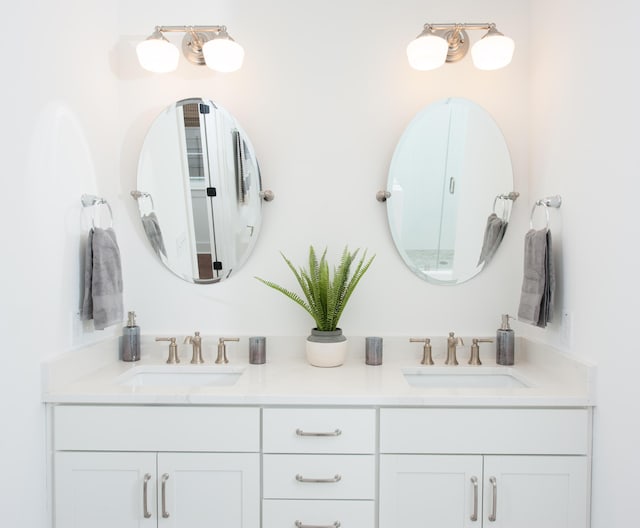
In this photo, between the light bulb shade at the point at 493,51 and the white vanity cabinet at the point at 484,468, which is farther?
the light bulb shade at the point at 493,51

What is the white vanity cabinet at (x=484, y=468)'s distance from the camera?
1.50 m

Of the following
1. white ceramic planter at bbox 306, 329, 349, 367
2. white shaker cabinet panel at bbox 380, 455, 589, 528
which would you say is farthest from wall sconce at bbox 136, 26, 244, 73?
white shaker cabinet panel at bbox 380, 455, 589, 528

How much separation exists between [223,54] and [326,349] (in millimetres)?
1215

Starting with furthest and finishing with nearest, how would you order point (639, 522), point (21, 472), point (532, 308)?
point (532, 308)
point (21, 472)
point (639, 522)

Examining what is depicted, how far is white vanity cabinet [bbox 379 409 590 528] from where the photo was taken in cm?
150

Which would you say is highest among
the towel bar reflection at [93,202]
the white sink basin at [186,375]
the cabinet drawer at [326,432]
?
the towel bar reflection at [93,202]

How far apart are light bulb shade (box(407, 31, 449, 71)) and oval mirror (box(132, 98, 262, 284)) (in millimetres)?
743

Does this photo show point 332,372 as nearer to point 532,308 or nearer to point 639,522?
point 532,308

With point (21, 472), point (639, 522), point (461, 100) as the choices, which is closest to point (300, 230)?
point (461, 100)

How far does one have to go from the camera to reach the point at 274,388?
1575mm

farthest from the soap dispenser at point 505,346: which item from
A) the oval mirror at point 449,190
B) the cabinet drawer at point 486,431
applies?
the cabinet drawer at point 486,431

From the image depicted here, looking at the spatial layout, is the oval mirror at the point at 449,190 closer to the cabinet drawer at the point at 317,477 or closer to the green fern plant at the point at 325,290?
the green fern plant at the point at 325,290

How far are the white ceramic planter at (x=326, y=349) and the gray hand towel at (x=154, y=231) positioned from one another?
73 centimetres

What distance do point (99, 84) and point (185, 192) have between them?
524mm
